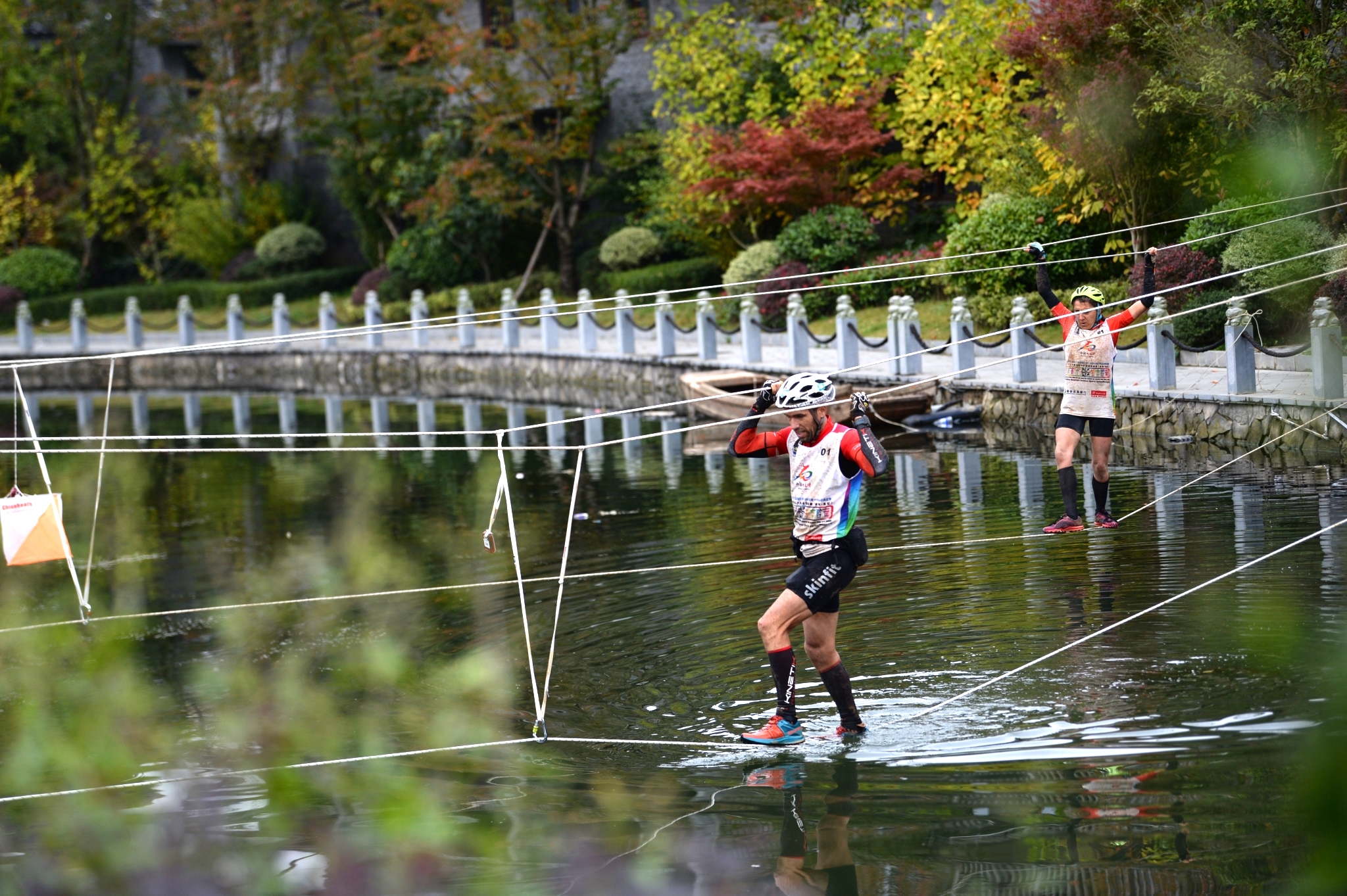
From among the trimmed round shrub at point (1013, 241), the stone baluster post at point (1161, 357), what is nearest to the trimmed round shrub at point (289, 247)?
the trimmed round shrub at point (1013, 241)

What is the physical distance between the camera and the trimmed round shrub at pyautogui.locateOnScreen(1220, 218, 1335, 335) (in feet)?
53.1

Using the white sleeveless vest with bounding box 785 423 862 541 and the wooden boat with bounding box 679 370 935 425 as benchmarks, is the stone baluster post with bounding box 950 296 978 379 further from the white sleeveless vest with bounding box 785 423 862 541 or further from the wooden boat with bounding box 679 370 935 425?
the white sleeveless vest with bounding box 785 423 862 541

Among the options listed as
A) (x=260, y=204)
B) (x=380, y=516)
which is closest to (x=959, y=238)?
(x=380, y=516)

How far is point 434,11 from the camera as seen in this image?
120ft

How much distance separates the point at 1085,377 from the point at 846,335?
11.3 m

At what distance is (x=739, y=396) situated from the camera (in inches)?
690

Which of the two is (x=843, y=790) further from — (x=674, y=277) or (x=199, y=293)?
(x=199, y=293)

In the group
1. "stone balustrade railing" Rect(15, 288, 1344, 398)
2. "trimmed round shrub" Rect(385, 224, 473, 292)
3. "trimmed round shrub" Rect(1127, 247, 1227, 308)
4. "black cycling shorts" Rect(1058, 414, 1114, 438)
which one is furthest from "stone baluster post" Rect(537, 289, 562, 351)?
"black cycling shorts" Rect(1058, 414, 1114, 438)

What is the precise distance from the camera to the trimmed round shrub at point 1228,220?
17078 millimetres

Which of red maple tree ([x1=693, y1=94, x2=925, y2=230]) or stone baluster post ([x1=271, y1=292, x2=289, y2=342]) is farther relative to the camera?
stone baluster post ([x1=271, y1=292, x2=289, y2=342])

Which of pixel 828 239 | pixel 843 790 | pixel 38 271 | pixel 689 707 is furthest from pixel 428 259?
pixel 843 790

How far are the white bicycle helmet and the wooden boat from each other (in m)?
10.4

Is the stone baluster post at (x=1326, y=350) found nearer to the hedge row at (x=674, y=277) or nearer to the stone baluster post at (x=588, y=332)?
the stone baluster post at (x=588, y=332)

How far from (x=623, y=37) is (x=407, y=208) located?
6.59 metres
